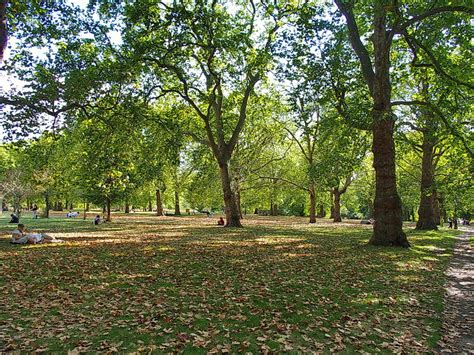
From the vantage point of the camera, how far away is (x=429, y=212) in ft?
95.3

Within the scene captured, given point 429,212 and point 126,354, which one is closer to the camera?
point 126,354

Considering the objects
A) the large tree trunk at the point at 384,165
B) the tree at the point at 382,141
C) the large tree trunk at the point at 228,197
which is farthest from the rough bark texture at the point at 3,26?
the large tree trunk at the point at 228,197

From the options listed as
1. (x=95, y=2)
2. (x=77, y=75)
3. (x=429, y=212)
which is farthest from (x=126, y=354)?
(x=429, y=212)

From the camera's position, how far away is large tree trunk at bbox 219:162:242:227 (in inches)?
1055

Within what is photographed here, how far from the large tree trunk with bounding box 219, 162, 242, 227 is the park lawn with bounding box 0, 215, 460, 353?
14072 millimetres

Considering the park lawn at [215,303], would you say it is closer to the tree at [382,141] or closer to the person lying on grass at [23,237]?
the person lying on grass at [23,237]

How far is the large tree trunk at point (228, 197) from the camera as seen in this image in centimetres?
2680

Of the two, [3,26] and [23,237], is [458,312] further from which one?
[23,237]

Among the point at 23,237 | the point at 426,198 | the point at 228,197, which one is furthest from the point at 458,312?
the point at 426,198

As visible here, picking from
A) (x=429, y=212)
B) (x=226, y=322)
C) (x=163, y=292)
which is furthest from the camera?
(x=429, y=212)

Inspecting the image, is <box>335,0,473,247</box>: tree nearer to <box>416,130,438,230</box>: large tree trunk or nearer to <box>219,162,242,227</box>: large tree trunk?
<box>219,162,242,227</box>: large tree trunk

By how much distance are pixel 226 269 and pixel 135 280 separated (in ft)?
9.24

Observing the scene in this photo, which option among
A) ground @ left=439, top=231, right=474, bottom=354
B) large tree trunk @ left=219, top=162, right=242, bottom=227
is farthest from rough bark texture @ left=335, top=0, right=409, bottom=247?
large tree trunk @ left=219, top=162, right=242, bottom=227

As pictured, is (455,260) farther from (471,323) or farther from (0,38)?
(0,38)
